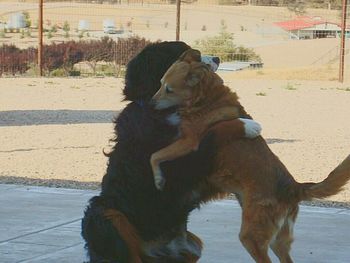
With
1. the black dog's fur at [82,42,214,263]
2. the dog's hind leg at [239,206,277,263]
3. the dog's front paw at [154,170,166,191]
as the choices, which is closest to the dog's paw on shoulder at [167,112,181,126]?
the black dog's fur at [82,42,214,263]

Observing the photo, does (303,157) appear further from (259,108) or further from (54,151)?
(259,108)

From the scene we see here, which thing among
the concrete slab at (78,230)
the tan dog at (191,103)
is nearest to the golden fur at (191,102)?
the tan dog at (191,103)

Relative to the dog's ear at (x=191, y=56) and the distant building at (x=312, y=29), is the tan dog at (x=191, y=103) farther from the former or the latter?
the distant building at (x=312, y=29)

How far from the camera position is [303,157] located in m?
13.4

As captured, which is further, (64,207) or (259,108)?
(259,108)

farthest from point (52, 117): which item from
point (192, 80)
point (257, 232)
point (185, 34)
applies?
point (185, 34)

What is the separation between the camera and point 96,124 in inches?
682

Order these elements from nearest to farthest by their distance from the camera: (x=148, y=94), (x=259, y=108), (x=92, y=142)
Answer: (x=148, y=94) → (x=92, y=142) → (x=259, y=108)

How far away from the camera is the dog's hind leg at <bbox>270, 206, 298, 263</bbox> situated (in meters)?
5.04

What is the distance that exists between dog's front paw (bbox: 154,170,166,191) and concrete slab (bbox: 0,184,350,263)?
1.81 m

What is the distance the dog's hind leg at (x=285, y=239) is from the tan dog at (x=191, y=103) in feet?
1.58

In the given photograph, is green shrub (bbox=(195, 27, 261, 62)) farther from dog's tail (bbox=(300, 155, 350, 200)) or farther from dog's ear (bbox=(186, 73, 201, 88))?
dog's ear (bbox=(186, 73, 201, 88))

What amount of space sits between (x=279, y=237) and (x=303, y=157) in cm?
838

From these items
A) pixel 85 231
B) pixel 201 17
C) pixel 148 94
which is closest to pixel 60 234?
pixel 85 231
